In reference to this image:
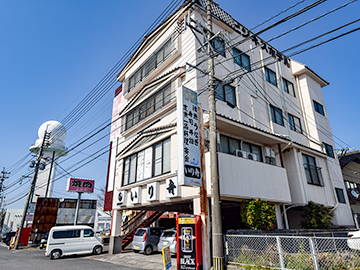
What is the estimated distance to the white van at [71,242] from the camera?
50.1 ft

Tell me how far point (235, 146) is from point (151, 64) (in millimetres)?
9669

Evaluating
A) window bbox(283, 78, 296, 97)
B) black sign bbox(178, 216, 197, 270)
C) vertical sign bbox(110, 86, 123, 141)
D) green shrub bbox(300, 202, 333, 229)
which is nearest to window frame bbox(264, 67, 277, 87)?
window bbox(283, 78, 296, 97)

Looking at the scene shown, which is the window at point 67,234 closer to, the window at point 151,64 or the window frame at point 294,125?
the window at point 151,64

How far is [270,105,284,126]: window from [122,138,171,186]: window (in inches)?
369

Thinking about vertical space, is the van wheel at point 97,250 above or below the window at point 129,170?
below

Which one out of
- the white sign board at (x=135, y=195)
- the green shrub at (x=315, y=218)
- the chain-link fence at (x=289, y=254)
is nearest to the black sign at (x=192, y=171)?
the chain-link fence at (x=289, y=254)

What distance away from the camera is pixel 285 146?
1594 centimetres

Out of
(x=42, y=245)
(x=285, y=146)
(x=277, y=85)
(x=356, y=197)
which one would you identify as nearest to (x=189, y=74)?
(x=285, y=146)

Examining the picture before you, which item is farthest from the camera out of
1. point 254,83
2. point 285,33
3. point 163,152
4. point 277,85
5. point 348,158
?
point 348,158

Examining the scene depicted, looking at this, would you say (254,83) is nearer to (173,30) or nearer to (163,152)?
(173,30)

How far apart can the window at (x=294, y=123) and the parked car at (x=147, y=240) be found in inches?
545

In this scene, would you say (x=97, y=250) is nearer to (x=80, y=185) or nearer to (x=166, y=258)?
(x=166, y=258)

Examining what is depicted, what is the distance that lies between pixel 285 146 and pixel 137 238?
11.9 meters

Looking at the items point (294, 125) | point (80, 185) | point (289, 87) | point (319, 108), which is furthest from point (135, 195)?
point (319, 108)
